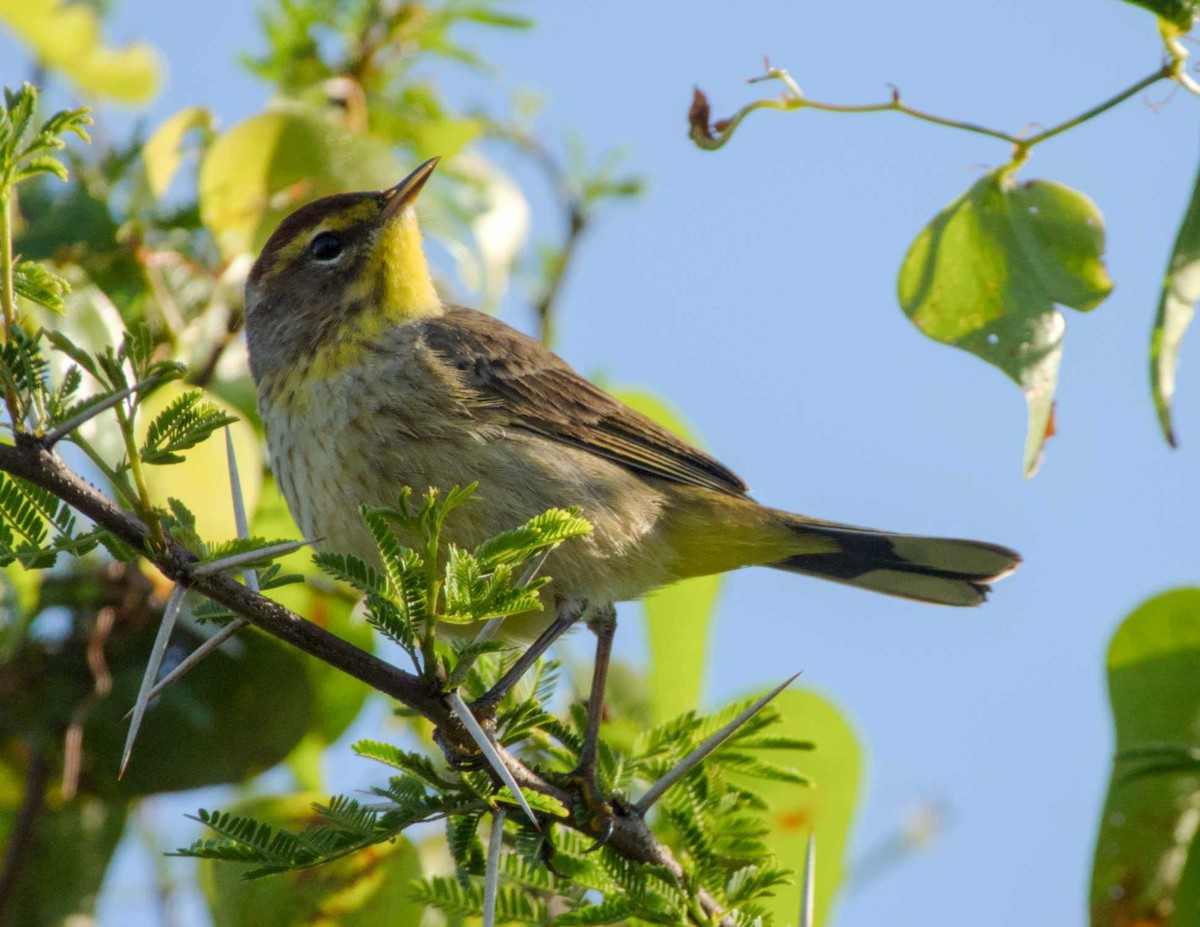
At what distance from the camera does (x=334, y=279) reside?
15.4 ft

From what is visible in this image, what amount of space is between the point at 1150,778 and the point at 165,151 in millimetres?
2960

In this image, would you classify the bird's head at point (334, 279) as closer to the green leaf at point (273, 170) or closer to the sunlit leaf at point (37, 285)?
the green leaf at point (273, 170)

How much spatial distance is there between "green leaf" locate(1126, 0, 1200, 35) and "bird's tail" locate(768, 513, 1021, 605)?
225 cm

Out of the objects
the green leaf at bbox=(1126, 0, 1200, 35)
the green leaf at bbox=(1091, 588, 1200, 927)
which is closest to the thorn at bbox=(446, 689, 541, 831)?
the green leaf at bbox=(1091, 588, 1200, 927)

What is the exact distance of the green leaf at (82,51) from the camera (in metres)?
3.87

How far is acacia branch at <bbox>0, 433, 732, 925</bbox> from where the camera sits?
6.18 ft

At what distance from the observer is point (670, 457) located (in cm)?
442

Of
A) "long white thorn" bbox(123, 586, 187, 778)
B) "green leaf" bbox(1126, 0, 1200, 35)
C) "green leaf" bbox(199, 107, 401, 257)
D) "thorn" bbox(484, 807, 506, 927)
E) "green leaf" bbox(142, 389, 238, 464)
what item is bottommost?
"thorn" bbox(484, 807, 506, 927)

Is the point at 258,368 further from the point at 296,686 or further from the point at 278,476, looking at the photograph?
the point at 296,686

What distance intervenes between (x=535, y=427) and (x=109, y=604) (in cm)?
136

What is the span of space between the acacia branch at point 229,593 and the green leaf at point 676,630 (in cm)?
100

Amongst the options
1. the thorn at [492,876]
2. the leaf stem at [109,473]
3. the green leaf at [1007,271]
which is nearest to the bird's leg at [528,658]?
the thorn at [492,876]

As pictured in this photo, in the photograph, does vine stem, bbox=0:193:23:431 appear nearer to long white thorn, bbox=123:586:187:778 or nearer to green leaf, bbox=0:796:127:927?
long white thorn, bbox=123:586:187:778

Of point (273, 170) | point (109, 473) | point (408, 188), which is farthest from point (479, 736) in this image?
point (408, 188)
